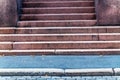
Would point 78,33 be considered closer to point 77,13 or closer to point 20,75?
point 77,13

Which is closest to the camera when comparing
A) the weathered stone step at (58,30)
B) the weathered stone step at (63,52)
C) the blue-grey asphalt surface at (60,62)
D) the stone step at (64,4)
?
the blue-grey asphalt surface at (60,62)

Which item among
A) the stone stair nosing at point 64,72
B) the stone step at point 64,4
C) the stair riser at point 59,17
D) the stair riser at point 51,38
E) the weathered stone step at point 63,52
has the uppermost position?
the stone step at point 64,4

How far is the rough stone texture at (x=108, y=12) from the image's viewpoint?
1009 cm

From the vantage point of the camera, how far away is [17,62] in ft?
27.5

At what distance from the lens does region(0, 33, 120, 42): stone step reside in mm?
9605

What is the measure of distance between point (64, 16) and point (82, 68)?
3341mm

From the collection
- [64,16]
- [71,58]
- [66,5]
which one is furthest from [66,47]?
[66,5]

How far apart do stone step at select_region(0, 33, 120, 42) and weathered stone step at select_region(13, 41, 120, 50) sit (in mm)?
228

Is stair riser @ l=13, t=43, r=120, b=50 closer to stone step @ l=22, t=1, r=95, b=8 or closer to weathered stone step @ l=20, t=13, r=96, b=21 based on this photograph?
weathered stone step @ l=20, t=13, r=96, b=21

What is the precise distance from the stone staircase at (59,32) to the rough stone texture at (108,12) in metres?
0.28

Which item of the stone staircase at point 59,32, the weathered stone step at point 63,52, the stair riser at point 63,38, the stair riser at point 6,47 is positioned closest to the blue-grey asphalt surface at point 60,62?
the weathered stone step at point 63,52

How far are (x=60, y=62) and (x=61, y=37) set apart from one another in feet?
5.12

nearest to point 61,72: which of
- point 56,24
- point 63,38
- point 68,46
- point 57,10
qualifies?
point 68,46

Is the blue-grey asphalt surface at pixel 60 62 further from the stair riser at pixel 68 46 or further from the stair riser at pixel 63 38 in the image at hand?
the stair riser at pixel 63 38
